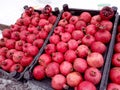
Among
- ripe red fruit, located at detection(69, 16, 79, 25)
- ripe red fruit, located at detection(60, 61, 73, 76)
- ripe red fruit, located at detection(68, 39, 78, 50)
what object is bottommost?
ripe red fruit, located at detection(60, 61, 73, 76)

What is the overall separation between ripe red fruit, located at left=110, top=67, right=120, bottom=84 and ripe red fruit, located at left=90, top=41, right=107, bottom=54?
0.13 metres

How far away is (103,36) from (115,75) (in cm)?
25

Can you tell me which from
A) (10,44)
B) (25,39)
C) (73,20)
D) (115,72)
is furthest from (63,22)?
(115,72)

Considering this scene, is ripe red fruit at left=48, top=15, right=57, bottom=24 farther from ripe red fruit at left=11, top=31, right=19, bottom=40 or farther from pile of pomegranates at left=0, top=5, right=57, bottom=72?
ripe red fruit at left=11, top=31, right=19, bottom=40

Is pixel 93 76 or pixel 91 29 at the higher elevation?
pixel 91 29

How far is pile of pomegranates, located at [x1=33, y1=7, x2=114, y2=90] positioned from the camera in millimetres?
1142

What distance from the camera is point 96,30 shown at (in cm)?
131

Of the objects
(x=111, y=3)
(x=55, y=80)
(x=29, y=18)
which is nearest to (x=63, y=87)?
(x=55, y=80)

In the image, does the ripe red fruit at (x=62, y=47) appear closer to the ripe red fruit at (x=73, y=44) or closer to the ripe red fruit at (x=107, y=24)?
the ripe red fruit at (x=73, y=44)

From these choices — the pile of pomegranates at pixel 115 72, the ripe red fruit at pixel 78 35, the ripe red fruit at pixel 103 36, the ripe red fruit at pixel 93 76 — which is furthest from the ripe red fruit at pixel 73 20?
the ripe red fruit at pixel 93 76

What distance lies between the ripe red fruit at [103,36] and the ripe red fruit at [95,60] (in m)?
0.12

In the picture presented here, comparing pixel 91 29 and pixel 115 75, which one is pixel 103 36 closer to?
pixel 91 29

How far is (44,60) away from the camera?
1.28 metres

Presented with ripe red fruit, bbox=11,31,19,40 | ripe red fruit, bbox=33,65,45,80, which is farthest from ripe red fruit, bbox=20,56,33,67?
ripe red fruit, bbox=11,31,19,40
